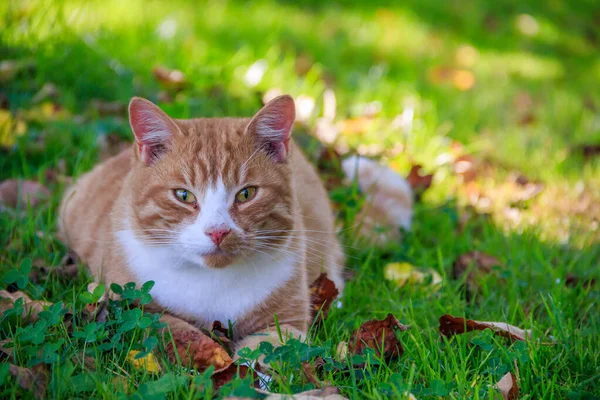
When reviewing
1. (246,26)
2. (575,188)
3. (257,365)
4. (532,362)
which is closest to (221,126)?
(257,365)

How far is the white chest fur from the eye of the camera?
2.40 metres

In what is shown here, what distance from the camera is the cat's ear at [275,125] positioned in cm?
243

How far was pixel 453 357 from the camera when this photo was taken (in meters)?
2.25

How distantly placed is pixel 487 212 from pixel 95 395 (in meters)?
2.54

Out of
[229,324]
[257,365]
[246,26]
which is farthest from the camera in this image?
[246,26]

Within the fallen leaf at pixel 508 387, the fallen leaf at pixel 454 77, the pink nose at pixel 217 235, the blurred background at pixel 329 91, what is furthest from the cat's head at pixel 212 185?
the fallen leaf at pixel 454 77

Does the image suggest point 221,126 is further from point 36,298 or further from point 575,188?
point 575,188

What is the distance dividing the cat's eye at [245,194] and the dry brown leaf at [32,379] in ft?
2.76

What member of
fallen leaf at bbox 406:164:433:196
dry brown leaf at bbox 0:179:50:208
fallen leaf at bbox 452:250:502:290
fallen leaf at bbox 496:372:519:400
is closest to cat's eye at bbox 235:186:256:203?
fallen leaf at bbox 496:372:519:400

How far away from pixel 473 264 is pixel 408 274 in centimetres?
33

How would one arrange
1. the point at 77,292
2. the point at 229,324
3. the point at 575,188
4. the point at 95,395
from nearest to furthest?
the point at 95,395
the point at 229,324
the point at 77,292
the point at 575,188

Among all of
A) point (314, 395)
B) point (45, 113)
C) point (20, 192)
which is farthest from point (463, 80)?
point (314, 395)

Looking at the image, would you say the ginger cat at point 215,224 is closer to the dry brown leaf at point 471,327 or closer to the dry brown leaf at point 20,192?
the dry brown leaf at point 471,327

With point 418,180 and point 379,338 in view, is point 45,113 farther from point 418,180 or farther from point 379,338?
point 379,338
